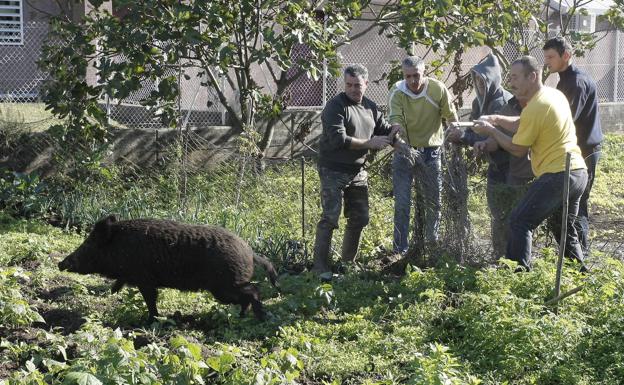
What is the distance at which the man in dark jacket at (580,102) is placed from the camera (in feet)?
27.6

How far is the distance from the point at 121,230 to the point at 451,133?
10.6ft

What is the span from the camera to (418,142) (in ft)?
30.4

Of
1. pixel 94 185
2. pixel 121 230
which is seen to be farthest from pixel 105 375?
pixel 94 185

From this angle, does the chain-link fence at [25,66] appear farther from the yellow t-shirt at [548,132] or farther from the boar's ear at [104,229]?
→ the yellow t-shirt at [548,132]

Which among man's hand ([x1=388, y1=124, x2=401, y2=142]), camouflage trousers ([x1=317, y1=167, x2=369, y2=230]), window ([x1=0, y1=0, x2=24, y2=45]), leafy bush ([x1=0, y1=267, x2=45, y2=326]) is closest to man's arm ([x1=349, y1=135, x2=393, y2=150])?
man's hand ([x1=388, y1=124, x2=401, y2=142])

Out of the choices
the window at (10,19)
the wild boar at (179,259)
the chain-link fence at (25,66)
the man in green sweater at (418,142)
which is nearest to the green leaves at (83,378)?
the wild boar at (179,259)

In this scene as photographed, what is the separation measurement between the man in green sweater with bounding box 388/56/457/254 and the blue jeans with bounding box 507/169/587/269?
119cm

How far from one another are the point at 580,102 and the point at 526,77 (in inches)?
52.4

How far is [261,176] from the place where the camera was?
35.5ft

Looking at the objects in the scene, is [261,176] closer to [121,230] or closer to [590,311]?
[121,230]

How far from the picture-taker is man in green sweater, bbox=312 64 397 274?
8.25 metres

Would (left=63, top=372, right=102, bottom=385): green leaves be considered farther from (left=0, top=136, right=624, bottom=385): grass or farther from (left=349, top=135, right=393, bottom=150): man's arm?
(left=349, top=135, right=393, bottom=150): man's arm

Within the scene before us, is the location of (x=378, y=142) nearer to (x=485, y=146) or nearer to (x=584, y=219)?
(x=485, y=146)

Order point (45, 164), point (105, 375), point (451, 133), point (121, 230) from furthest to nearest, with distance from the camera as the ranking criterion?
point (45, 164)
point (451, 133)
point (121, 230)
point (105, 375)
